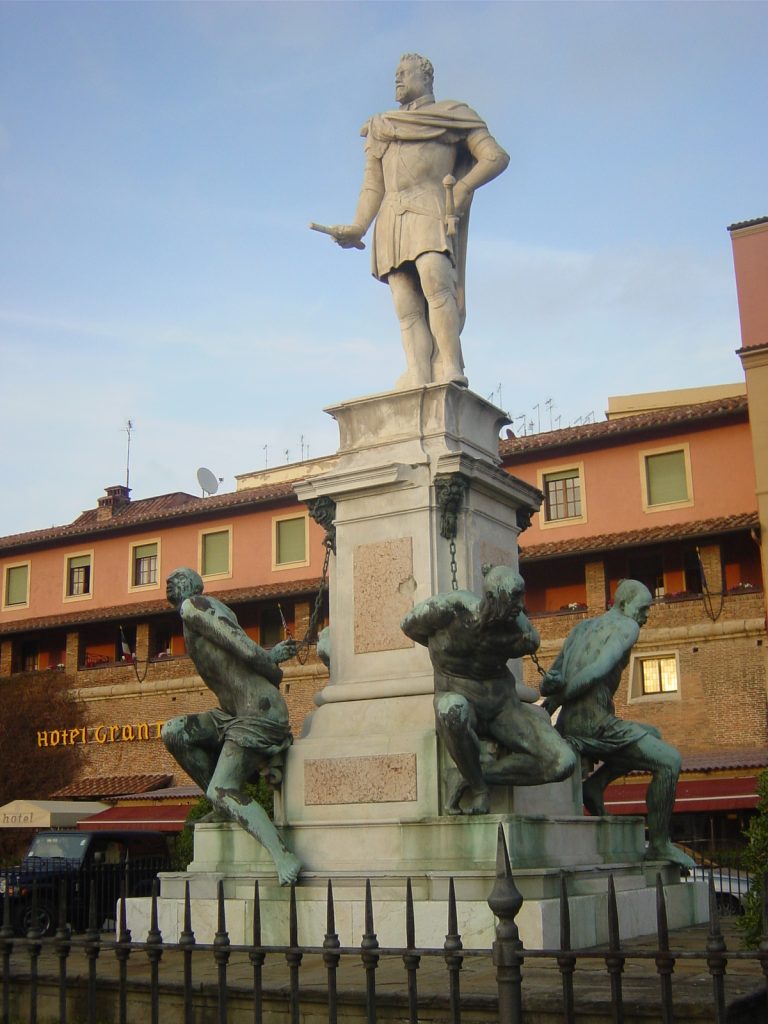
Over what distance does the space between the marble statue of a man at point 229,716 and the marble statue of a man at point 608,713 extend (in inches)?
71.4

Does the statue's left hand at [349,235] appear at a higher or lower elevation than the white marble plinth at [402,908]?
higher

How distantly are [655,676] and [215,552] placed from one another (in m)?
17.2

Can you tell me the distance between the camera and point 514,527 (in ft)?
30.9

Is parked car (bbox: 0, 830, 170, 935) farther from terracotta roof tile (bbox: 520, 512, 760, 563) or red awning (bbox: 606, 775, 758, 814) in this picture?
terracotta roof tile (bbox: 520, 512, 760, 563)

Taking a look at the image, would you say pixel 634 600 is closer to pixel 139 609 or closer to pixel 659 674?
pixel 659 674

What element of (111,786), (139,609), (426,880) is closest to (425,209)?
(426,880)

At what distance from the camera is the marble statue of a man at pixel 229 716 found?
824cm

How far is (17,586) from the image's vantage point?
4969cm

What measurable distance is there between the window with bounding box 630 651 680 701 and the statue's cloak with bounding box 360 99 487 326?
82.7ft

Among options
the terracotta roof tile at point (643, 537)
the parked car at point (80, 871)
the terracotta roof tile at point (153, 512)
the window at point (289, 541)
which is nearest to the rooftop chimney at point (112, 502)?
A: the terracotta roof tile at point (153, 512)

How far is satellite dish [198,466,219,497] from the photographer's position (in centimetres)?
4822

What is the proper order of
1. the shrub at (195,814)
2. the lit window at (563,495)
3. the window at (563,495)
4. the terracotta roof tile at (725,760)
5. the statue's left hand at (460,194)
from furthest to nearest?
1. the lit window at (563,495)
2. the window at (563,495)
3. the terracotta roof tile at (725,760)
4. the shrub at (195,814)
5. the statue's left hand at (460,194)

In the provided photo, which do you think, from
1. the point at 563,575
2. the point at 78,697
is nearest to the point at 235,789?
the point at 563,575

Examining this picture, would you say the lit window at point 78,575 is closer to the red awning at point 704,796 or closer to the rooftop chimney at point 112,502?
the rooftop chimney at point 112,502
